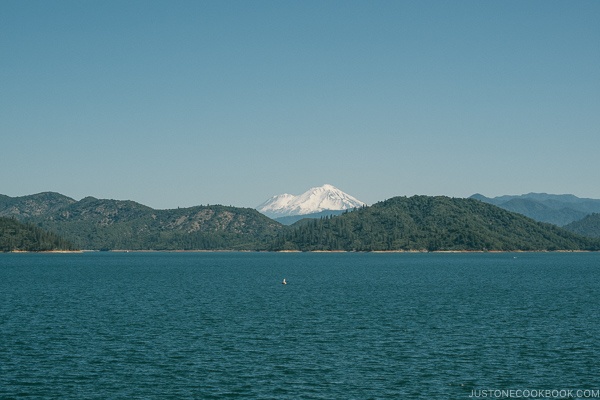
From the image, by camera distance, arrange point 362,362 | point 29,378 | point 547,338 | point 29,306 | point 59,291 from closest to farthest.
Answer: point 29,378 < point 362,362 < point 547,338 < point 29,306 < point 59,291

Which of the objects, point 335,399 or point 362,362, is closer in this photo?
point 335,399

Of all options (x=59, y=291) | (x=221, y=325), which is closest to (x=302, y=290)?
(x=59, y=291)

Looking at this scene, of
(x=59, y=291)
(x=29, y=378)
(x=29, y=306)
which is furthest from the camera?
(x=59, y=291)

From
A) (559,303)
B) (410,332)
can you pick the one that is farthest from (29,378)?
(559,303)

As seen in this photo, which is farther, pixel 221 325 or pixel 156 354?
A: pixel 221 325

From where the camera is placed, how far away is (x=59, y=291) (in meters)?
152

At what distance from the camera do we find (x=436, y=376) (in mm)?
60156

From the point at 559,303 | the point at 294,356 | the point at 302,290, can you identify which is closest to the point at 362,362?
the point at 294,356

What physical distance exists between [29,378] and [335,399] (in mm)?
27221

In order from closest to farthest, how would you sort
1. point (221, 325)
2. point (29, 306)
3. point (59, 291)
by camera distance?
point (221, 325), point (29, 306), point (59, 291)

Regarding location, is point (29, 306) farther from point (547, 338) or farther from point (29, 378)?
point (547, 338)

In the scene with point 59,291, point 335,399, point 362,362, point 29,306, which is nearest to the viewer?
point 335,399

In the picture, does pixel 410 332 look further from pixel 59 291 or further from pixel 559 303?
pixel 59 291

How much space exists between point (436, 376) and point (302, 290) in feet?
323
